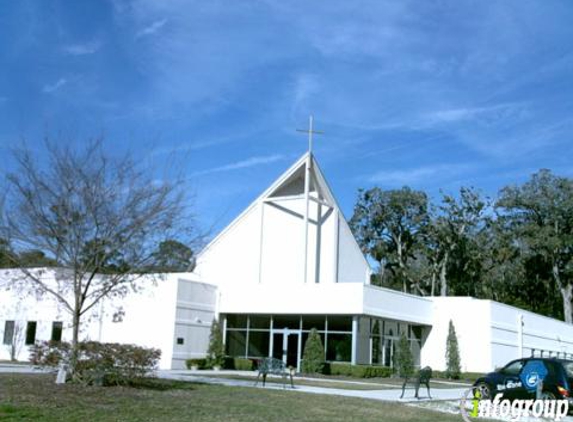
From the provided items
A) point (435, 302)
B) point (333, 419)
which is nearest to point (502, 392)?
point (333, 419)

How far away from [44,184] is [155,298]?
16.5 metres

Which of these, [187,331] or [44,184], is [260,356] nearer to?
[187,331]

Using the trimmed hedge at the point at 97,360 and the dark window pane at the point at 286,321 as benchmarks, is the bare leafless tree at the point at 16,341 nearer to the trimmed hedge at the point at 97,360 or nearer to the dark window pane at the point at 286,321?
the dark window pane at the point at 286,321

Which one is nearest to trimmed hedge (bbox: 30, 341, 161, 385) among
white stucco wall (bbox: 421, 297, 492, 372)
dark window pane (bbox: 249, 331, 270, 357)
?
dark window pane (bbox: 249, 331, 270, 357)

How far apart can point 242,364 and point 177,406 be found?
21.0 metres

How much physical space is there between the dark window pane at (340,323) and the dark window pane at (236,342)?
16.1 ft

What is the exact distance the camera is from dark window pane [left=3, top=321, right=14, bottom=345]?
36.8 meters

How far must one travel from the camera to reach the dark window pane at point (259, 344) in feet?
117

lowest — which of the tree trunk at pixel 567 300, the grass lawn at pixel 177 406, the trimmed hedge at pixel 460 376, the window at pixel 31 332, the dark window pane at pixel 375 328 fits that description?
the grass lawn at pixel 177 406

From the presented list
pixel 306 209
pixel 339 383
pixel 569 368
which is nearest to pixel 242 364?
pixel 339 383

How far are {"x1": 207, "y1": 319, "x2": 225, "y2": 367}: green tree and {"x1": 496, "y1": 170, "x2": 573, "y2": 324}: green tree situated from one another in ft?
118

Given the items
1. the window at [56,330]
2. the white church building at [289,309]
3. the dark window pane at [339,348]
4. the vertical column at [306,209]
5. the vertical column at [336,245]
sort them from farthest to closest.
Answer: the vertical column at [336,245], the vertical column at [306,209], the window at [56,330], the white church building at [289,309], the dark window pane at [339,348]

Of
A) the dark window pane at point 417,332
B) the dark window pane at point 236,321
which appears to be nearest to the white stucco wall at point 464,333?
the dark window pane at point 417,332

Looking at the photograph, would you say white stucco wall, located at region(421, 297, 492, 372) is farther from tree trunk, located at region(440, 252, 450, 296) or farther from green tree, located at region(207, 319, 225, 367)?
tree trunk, located at region(440, 252, 450, 296)
